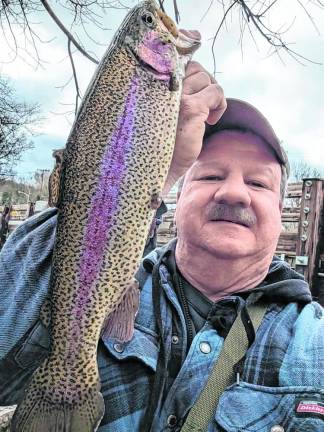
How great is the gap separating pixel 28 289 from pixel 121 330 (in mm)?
428

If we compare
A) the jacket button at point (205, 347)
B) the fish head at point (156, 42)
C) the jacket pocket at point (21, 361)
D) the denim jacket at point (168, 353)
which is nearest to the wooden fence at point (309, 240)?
the denim jacket at point (168, 353)

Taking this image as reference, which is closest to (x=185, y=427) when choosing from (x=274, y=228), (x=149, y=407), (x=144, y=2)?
(x=149, y=407)

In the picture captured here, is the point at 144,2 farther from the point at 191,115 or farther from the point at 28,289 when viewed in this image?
the point at 28,289

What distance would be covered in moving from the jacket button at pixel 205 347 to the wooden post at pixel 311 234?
484 cm

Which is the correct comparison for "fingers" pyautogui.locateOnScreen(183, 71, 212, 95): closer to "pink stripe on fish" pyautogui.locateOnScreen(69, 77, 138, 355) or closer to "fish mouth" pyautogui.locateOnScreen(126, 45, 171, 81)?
"fish mouth" pyautogui.locateOnScreen(126, 45, 171, 81)

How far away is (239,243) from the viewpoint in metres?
1.98

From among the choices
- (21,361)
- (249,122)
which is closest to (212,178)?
(249,122)

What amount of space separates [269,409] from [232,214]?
730 millimetres

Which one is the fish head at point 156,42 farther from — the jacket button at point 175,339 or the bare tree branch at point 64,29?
the bare tree branch at point 64,29

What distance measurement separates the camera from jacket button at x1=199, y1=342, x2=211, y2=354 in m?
1.78

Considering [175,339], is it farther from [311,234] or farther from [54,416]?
[311,234]

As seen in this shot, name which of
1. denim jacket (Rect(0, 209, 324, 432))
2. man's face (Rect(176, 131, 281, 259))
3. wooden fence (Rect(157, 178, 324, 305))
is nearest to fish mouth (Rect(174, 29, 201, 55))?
man's face (Rect(176, 131, 281, 259))

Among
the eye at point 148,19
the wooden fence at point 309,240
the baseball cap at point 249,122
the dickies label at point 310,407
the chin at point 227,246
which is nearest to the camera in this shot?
the dickies label at point 310,407

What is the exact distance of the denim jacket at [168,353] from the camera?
1.63m
